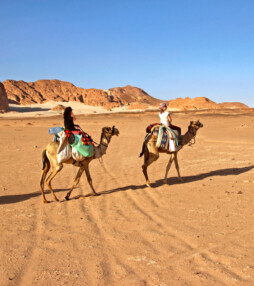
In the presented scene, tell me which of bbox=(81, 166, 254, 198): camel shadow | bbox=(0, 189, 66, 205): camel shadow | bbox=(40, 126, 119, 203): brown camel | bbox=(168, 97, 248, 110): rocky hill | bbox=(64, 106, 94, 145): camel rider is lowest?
bbox=(0, 189, 66, 205): camel shadow

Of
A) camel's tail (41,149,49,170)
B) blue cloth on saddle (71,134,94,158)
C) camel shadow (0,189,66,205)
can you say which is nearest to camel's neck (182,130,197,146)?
blue cloth on saddle (71,134,94,158)

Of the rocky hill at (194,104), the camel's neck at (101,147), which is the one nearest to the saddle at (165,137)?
the camel's neck at (101,147)

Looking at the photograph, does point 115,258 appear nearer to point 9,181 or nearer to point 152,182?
point 152,182

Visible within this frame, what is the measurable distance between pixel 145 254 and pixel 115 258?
45cm

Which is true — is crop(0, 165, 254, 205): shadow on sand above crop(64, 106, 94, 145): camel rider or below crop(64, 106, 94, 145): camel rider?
below

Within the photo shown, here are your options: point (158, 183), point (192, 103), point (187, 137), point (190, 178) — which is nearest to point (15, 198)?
point (158, 183)

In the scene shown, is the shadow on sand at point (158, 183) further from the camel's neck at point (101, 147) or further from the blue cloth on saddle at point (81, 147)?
the blue cloth on saddle at point (81, 147)

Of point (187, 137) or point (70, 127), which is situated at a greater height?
point (70, 127)

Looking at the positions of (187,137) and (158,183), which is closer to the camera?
(158,183)

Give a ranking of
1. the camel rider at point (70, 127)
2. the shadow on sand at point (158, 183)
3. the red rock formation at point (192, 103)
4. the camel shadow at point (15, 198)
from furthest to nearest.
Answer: the red rock formation at point (192, 103) → the shadow on sand at point (158, 183) → the camel shadow at point (15, 198) → the camel rider at point (70, 127)

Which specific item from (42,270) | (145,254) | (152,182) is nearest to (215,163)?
(152,182)

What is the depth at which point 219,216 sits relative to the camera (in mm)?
6664

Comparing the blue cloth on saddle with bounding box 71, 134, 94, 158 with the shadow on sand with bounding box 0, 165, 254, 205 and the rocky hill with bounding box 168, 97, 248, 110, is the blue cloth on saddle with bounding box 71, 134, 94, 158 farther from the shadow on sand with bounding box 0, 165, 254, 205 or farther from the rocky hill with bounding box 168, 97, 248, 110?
the rocky hill with bounding box 168, 97, 248, 110

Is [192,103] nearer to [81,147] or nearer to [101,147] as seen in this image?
[101,147]
